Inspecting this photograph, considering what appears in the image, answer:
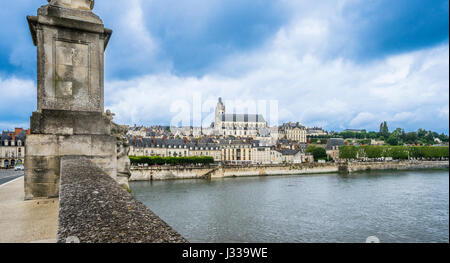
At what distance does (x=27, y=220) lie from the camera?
313 centimetres

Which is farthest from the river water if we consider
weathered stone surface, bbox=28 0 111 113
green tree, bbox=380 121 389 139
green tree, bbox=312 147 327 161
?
green tree, bbox=380 121 389 139

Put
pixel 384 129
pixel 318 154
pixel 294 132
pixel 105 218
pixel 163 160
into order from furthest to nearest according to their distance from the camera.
A: 1. pixel 384 129
2. pixel 294 132
3. pixel 318 154
4. pixel 163 160
5. pixel 105 218

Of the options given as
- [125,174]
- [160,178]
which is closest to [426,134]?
[160,178]

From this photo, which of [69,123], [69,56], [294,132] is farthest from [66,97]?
[294,132]

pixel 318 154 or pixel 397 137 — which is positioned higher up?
pixel 397 137

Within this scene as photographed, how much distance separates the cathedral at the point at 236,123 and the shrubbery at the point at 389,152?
4731cm

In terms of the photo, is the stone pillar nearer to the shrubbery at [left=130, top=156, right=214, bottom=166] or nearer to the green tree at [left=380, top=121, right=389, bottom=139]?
the shrubbery at [left=130, top=156, right=214, bottom=166]

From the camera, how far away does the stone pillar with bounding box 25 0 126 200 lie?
4.41 meters

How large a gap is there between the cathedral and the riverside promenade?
12139 centimetres

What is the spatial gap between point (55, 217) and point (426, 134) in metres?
190

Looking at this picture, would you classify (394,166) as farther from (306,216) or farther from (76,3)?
(76,3)

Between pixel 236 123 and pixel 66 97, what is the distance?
128 meters
